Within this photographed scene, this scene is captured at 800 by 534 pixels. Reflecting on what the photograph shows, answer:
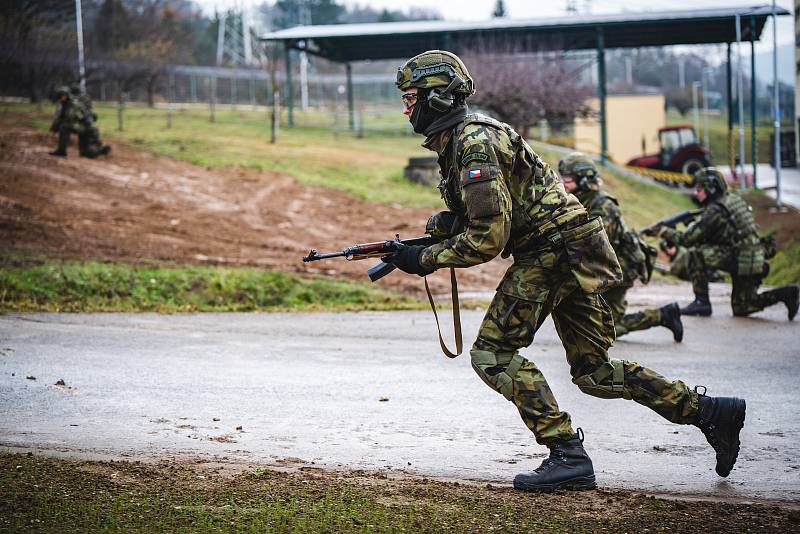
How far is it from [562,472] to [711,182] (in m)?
7.58

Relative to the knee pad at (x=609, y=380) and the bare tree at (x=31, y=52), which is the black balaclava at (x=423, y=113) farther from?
the bare tree at (x=31, y=52)

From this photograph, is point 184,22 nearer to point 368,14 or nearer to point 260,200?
point 368,14

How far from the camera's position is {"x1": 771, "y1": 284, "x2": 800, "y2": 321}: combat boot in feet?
37.6

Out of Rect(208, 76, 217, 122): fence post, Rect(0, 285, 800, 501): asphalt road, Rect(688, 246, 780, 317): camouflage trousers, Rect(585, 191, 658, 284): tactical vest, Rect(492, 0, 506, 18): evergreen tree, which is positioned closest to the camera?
Rect(0, 285, 800, 501): asphalt road

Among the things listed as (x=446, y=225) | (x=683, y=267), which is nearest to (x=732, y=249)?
(x=683, y=267)

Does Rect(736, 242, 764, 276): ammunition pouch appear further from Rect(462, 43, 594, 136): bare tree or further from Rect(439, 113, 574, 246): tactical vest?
Rect(462, 43, 594, 136): bare tree

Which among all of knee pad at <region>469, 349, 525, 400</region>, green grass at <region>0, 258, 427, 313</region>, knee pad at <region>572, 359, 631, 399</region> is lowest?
green grass at <region>0, 258, 427, 313</region>

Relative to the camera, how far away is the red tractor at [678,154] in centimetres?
3869

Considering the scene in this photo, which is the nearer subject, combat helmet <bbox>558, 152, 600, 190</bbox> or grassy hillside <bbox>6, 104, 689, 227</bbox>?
combat helmet <bbox>558, 152, 600, 190</bbox>

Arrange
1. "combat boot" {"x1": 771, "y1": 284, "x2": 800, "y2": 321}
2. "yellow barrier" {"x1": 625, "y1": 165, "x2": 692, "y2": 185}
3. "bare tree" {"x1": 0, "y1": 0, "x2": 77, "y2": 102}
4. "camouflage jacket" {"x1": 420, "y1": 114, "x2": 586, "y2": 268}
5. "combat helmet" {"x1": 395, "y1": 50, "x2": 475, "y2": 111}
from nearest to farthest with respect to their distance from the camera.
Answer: "camouflage jacket" {"x1": 420, "y1": 114, "x2": 586, "y2": 268} < "combat helmet" {"x1": 395, "y1": 50, "x2": 475, "y2": 111} < "combat boot" {"x1": 771, "y1": 284, "x2": 800, "y2": 321} < "bare tree" {"x1": 0, "y1": 0, "x2": 77, "y2": 102} < "yellow barrier" {"x1": 625, "y1": 165, "x2": 692, "y2": 185}

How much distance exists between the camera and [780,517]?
4.52m

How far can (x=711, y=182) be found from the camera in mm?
11586

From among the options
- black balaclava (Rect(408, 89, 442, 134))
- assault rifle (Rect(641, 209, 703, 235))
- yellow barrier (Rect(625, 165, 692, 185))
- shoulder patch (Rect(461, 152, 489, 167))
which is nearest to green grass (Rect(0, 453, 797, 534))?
shoulder patch (Rect(461, 152, 489, 167))

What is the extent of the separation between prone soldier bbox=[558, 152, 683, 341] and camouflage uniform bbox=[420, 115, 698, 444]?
4.22 metres
